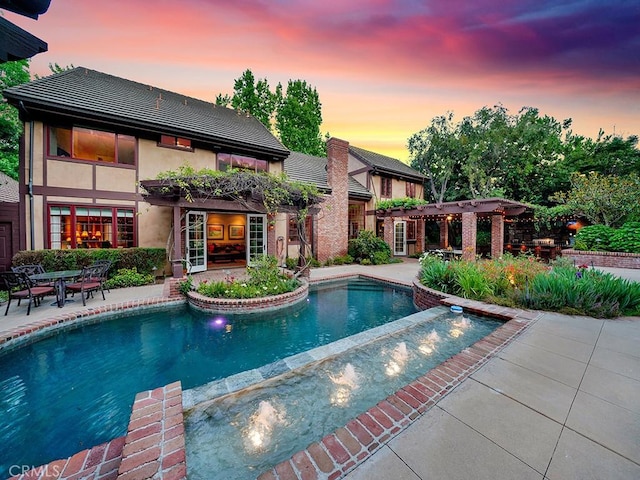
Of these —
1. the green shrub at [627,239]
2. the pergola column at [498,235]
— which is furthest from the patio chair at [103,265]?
the green shrub at [627,239]

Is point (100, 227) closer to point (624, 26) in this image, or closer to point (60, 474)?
point (60, 474)

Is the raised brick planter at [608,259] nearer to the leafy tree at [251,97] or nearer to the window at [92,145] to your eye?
the window at [92,145]

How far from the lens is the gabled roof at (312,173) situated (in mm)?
12547

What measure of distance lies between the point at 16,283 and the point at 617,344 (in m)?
11.1

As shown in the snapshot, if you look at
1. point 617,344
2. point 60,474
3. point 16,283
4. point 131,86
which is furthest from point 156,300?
point 131,86

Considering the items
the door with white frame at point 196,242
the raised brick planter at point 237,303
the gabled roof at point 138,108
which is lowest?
the raised brick planter at point 237,303

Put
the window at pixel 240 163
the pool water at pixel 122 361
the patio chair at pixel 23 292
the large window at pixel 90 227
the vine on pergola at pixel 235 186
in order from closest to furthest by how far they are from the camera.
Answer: the pool water at pixel 122 361 → the patio chair at pixel 23 292 → the vine on pergola at pixel 235 186 → the large window at pixel 90 227 → the window at pixel 240 163

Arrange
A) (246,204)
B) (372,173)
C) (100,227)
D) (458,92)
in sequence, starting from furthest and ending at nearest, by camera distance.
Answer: (372,173) → (458,92) → (100,227) → (246,204)

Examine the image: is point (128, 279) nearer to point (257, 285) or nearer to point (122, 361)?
point (257, 285)

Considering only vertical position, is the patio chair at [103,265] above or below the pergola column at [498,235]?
below

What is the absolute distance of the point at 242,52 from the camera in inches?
306

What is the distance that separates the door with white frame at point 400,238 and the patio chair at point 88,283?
45.0ft

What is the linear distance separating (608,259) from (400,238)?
8.86 metres

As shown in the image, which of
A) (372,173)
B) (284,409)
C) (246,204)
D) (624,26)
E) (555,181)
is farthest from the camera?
(555,181)
